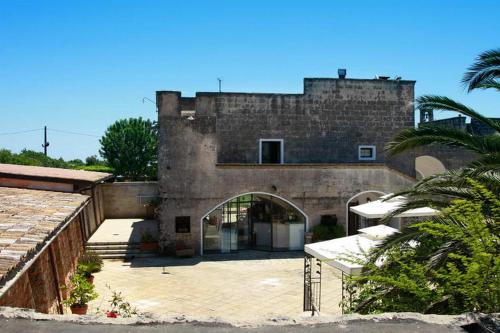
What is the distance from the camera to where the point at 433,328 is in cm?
425

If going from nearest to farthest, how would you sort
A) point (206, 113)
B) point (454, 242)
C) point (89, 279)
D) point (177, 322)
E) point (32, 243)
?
point (177, 322)
point (454, 242)
point (32, 243)
point (89, 279)
point (206, 113)

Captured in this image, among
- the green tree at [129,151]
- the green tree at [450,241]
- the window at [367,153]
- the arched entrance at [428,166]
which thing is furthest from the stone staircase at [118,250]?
the green tree at [129,151]

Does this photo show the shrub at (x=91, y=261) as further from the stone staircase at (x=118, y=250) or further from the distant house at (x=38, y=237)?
the stone staircase at (x=118, y=250)

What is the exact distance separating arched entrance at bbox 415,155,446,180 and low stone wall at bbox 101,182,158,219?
16986 mm

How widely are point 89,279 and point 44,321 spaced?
11415 millimetres

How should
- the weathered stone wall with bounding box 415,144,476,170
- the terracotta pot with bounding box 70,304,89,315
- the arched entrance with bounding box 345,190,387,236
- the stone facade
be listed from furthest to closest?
the weathered stone wall with bounding box 415,144,476,170
the arched entrance with bounding box 345,190,387,236
the terracotta pot with bounding box 70,304,89,315
the stone facade

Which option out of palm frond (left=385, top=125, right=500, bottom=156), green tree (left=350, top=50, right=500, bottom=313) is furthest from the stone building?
palm frond (left=385, top=125, right=500, bottom=156)

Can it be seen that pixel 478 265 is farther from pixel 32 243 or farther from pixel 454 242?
pixel 32 243

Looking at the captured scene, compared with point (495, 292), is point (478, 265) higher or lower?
higher

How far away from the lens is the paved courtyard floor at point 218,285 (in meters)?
12.7

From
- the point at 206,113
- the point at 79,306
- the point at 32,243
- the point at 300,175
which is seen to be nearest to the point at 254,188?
the point at 300,175

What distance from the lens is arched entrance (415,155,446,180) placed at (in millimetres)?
26047

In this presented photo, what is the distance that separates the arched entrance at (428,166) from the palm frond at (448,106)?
18.5 m

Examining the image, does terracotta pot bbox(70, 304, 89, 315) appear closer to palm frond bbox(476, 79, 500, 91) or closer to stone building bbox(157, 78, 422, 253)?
stone building bbox(157, 78, 422, 253)
